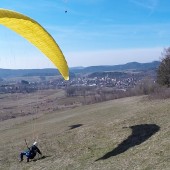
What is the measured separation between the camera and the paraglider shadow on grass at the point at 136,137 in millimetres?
20750

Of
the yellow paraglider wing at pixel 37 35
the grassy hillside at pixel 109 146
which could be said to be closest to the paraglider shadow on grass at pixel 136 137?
the grassy hillside at pixel 109 146

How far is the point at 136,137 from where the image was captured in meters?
22.5

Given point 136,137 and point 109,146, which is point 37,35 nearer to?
point 109,146

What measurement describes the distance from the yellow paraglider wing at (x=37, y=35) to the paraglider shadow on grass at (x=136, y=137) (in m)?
6.07

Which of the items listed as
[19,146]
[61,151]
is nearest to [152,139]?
[61,151]

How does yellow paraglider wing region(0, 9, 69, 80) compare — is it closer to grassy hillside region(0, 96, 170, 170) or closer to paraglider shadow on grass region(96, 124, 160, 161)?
grassy hillside region(0, 96, 170, 170)

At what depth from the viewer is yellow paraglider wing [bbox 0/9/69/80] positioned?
14898mm

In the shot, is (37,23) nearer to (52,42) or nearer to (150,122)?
(52,42)

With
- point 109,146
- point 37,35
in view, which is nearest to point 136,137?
point 109,146

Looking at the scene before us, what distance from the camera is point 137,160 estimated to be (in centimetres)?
1795

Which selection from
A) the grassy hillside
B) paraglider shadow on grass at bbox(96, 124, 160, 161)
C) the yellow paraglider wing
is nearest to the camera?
the yellow paraglider wing

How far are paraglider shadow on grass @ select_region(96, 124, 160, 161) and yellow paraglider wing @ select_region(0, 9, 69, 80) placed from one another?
6068 millimetres

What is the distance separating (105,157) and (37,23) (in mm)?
8819

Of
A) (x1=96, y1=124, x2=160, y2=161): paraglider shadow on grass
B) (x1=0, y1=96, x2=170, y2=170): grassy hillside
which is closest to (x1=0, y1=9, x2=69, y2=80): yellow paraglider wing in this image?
(x1=0, y1=96, x2=170, y2=170): grassy hillside
